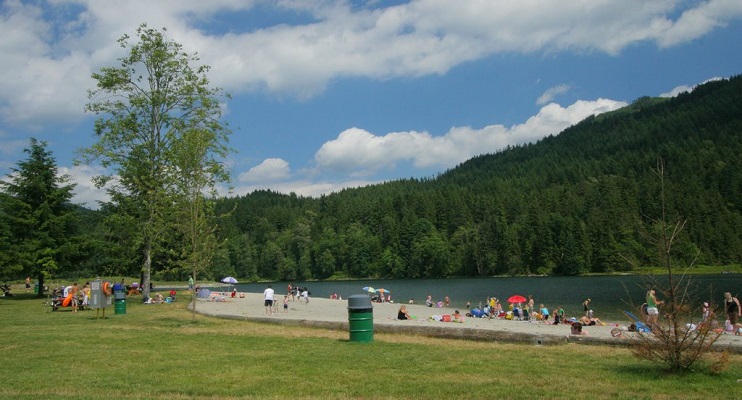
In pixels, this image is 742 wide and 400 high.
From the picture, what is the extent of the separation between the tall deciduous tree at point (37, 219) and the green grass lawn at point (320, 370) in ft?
75.0

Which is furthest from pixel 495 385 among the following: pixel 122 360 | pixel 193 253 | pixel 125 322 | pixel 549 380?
pixel 125 322

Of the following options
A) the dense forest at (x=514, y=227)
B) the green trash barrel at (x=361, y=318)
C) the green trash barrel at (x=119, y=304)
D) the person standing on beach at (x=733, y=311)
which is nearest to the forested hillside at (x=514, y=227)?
the dense forest at (x=514, y=227)

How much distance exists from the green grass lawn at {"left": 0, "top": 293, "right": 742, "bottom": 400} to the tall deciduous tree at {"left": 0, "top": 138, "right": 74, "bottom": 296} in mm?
22848

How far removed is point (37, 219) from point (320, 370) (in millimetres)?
35929

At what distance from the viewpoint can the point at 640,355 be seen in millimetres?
10320

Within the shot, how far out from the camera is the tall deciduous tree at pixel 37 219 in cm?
3756

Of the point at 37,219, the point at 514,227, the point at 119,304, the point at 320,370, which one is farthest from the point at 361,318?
the point at 514,227

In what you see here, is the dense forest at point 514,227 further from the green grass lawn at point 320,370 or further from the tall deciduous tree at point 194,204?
the green grass lawn at point 320,370

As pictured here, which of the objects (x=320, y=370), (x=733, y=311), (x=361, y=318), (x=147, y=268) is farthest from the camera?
(x=147, y=268)

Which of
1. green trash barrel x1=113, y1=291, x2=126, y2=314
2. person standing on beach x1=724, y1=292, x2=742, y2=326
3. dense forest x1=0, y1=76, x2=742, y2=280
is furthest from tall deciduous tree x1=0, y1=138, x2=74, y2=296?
dense forest x1=0, y1=76, x2=742, y2=280

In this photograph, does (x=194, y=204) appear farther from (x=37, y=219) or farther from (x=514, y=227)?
(x=514, y=227)

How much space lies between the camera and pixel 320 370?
11.2 meters

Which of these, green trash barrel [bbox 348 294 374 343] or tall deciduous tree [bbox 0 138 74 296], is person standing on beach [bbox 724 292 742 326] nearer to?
green trash barrel [bbox 348 294 374 343]

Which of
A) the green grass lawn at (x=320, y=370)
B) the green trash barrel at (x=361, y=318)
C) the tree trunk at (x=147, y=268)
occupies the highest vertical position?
the tree trunk at (x=147, y=268)
